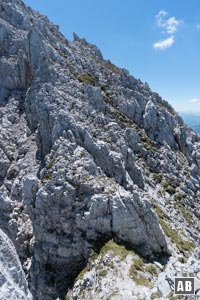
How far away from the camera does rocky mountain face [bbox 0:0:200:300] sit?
38.0 meters

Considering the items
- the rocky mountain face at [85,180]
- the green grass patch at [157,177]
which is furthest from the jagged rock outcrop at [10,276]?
the green grass patch at [157,177]

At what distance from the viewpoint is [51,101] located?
6519 cm

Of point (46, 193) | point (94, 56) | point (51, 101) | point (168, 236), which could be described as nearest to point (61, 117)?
point (51, 101)

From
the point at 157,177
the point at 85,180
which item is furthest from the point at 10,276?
→ the point at 157,177

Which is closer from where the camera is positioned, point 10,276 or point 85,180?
point 10,276
